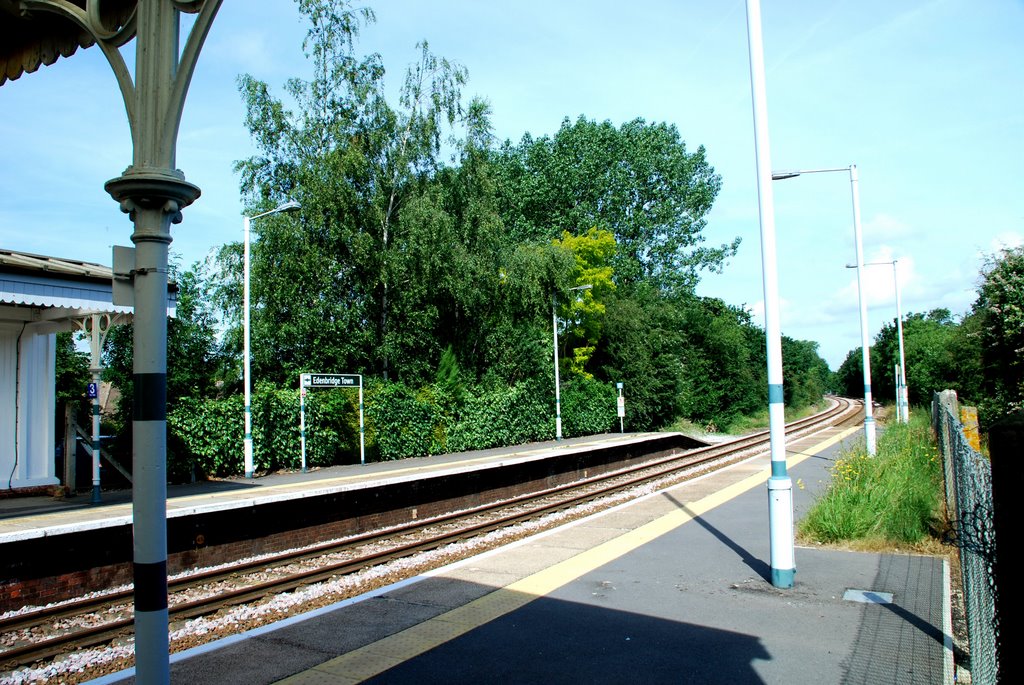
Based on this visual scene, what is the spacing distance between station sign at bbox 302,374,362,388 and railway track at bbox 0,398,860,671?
24.7ft

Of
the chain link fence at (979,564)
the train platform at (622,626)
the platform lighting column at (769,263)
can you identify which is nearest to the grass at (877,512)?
the train platform at (622,626)

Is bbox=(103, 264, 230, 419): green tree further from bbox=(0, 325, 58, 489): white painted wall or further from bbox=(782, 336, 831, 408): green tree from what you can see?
bbox=(782, 336, 831, 408): green tree

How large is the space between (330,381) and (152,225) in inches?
727

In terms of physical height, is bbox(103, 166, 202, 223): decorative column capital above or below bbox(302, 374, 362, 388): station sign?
above

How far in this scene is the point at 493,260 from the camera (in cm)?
3080

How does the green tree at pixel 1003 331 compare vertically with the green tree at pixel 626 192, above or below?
below

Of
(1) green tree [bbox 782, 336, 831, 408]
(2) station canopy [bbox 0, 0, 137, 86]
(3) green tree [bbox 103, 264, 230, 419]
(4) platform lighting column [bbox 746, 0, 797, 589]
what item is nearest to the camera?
(2) station canopy [bbox 0, 0, 137, 86]

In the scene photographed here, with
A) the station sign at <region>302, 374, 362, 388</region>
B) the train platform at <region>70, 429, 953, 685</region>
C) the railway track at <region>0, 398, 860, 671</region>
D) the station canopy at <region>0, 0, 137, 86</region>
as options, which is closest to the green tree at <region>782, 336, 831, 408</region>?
the station sign at <region>302, 374, 362, 388</region>

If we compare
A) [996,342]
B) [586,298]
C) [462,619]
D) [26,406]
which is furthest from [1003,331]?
[586,298]

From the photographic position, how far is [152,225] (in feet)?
11.9

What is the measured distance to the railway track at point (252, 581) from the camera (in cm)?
728

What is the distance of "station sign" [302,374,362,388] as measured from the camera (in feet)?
68.8

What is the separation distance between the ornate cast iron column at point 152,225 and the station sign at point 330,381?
17449mm

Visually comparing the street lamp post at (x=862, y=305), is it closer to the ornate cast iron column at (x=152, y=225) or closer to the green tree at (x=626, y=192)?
the ornate cast iron column at (x=152, y=225)
